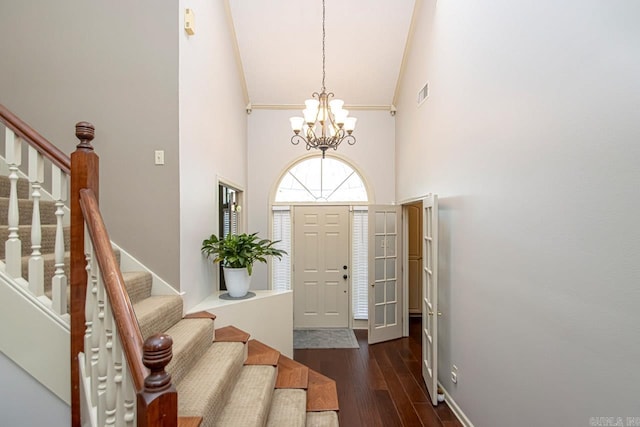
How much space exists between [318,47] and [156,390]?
4.49 m

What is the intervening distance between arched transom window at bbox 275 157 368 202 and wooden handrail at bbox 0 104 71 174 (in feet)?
11.8

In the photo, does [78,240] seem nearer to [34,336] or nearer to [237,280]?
[34,336]

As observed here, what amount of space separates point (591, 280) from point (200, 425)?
1.96 m

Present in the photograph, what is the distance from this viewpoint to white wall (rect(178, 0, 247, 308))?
8.80ft

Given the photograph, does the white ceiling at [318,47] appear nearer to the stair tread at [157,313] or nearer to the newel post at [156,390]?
the stair tread at [157,313]

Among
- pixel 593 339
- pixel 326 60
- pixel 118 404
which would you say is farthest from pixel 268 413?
pixel 326 60

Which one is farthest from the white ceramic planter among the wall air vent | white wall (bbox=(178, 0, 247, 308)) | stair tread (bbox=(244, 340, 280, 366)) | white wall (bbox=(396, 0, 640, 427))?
the wall air vent

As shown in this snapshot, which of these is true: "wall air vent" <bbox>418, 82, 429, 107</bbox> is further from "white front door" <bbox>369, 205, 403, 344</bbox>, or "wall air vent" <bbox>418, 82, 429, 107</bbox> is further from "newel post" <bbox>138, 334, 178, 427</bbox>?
"newel post" <bbox>138, 334, 178, 427</bbox>

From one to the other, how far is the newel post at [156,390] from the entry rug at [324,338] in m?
3.62

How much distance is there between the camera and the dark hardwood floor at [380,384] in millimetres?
2707

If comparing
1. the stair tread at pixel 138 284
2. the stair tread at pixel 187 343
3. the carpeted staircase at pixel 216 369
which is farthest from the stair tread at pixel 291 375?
the stair tread at pixel 138 284

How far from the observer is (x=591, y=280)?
1388 millimetres

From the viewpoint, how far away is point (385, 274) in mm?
4582

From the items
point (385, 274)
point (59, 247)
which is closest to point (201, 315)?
point (59, 247)
